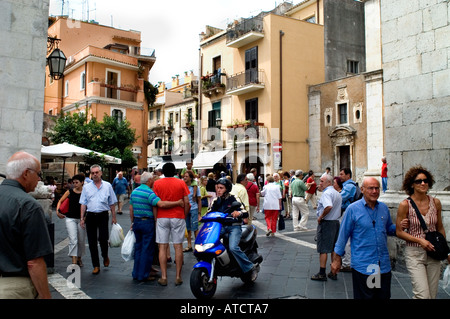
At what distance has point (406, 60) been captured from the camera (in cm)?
727

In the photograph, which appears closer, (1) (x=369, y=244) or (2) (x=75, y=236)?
(1) (x=369, y=244)

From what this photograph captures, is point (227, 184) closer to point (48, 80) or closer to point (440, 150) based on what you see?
point (440, 150)

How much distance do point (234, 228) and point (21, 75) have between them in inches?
167

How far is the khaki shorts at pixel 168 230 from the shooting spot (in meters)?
6.42

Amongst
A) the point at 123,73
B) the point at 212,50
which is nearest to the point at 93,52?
the point at 123,73

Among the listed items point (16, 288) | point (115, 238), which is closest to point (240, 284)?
point (115, 238)

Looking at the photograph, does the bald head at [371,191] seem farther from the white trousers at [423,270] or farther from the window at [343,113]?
the window at [343,113]

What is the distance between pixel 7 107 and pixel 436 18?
6.95 m

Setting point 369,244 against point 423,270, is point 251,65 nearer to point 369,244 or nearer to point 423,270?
point 423,270

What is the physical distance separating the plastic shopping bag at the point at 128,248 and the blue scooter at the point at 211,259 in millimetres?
1441

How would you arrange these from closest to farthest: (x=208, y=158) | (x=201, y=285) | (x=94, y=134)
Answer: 1. (x=201, y=285)
2. (x=94, y=134)
3. (x=208, y=158)

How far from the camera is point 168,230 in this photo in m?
6.47
